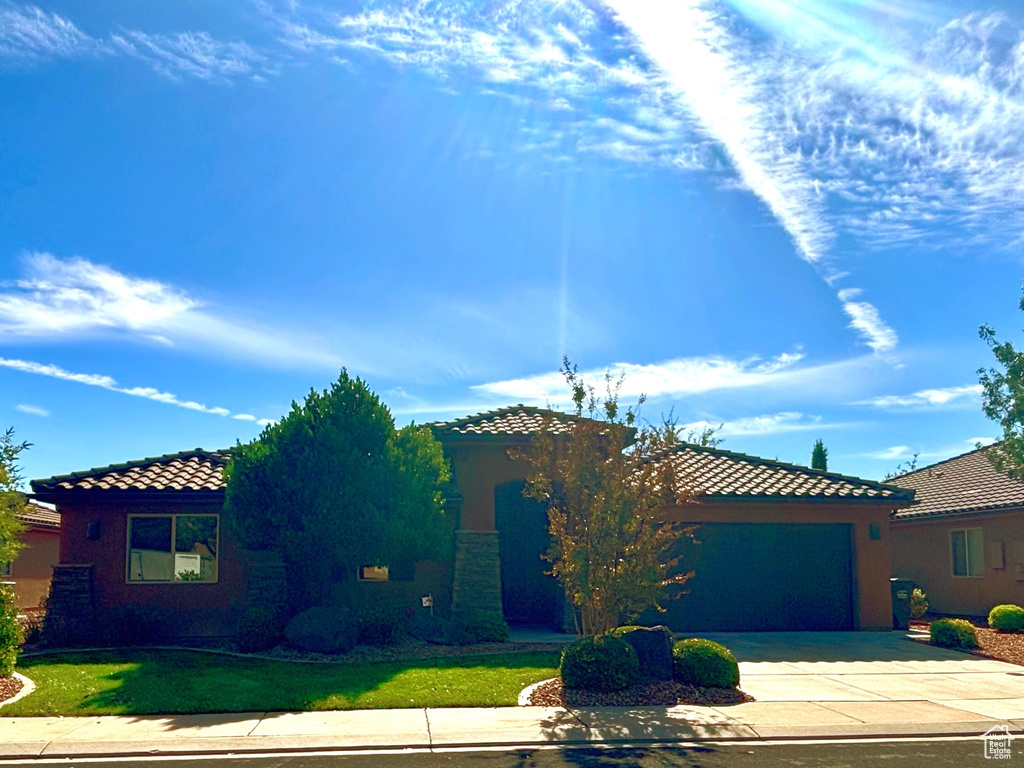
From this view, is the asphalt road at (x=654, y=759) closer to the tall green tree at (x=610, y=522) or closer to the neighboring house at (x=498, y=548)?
the tall green tree at (x=610, y=522)

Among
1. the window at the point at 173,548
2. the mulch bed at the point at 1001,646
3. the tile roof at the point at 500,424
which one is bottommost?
the mulch bed at the point at 1001,646

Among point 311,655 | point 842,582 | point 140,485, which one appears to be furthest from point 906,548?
point 140,485

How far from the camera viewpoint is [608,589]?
13883 mm

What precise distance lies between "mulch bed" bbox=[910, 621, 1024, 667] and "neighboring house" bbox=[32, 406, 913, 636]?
232 cm

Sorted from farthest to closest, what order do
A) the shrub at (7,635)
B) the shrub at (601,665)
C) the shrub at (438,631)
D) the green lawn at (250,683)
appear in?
the shrub at (438,631)
the shrub at (7,635)
the shrub at (601,665)
the green lawn at (250,683)

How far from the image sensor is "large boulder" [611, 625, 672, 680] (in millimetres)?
13766

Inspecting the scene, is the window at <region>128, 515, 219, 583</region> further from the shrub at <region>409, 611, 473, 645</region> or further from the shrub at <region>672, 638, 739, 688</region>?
the shrub at <region>672, 638, 739, 688</region>

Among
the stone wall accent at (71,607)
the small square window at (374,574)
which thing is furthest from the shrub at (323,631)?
the stone wall accent at (71,607)

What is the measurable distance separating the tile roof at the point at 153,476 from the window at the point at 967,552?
21564 mm

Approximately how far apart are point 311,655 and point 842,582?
43.7ft

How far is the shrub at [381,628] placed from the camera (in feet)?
58.7

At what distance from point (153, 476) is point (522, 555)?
961 centimetres

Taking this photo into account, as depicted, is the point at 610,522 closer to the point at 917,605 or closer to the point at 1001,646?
the point at 1001,646

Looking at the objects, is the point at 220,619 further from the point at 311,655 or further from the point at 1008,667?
the point at 1008,667
